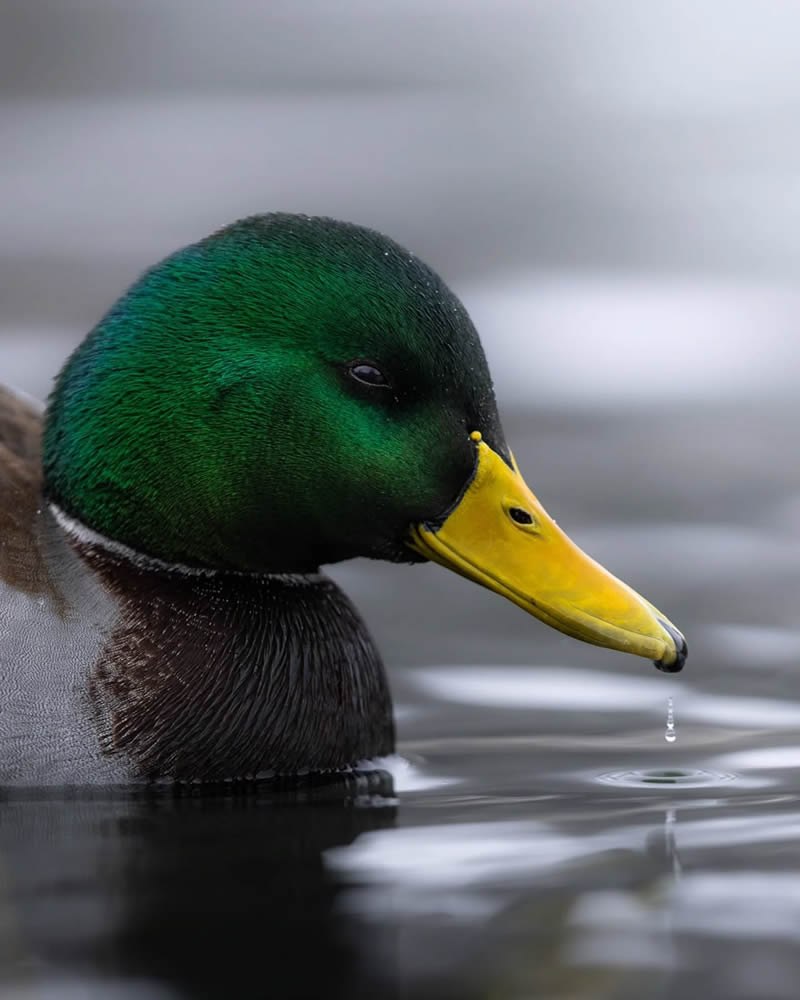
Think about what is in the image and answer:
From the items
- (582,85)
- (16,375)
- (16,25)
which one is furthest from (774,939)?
(16,25)

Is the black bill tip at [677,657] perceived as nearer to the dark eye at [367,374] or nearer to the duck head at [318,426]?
the duck head at [318,426]

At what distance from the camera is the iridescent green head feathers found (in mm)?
5375

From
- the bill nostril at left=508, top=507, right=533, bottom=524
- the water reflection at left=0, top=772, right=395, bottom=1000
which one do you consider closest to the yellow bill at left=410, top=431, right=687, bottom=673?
the bill nostril at left=508, top=507, right=533, bottom=524

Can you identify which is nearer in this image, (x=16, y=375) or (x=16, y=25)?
(x=16, y=375)

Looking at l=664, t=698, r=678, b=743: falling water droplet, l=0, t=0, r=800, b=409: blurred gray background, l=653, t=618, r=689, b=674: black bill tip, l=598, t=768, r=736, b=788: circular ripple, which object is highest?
l=0, t=0, r=800, b=409: blurred gray background

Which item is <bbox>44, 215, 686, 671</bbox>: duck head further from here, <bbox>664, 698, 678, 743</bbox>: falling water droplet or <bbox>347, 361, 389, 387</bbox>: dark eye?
<bbox>664, 698, 678, 743</bbox>: falling water droplet

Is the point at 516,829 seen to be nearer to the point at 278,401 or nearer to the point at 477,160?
the point at 278,401

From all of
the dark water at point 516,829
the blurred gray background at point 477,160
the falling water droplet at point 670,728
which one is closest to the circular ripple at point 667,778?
the dark water at point 516,829

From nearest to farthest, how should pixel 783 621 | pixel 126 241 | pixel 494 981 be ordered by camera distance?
1. pixel 494 981
2. pixel 783 621
3. pixel 126 241

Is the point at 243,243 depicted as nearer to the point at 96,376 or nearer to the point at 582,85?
the point at 96,376

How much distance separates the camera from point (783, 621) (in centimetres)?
688

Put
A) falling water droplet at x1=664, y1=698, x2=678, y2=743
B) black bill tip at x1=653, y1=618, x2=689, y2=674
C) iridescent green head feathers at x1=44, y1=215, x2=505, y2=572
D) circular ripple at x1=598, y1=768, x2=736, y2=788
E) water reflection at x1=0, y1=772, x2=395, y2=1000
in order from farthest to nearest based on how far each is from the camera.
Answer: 1. falling water droplet at x1=664, y1=698, x2=678, y2=743
2. circular ripple at x1=598, y1=768, x2=736, y2=788
3. iridescent green head feathers at x1=44, y1=215, x2=505, y2=572
4. black bill tip at x1=653, y1=618, x2=689, y2=674
5. water reflection at x1=0, y1=772, x2=395, y2=1000

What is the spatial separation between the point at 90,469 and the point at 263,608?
551mm

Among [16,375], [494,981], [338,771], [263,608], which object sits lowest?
[494,981]
